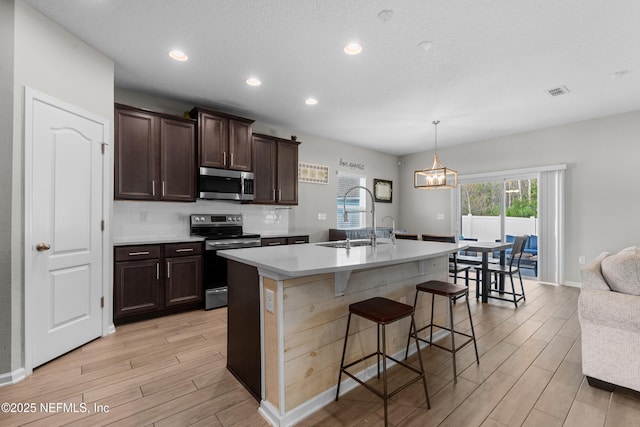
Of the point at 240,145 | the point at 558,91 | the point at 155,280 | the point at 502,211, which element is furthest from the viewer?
the point at 502,211

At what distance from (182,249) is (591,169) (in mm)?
6235

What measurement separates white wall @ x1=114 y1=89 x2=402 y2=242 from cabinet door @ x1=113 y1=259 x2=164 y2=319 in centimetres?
66

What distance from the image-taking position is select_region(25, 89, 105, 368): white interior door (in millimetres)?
2287

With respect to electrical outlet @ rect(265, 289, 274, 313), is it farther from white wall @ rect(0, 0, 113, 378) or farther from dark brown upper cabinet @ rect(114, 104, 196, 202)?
dark brown upper cabinet @ rect(114, 104, 196, 202)

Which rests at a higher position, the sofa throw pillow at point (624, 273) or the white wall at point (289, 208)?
the white wall at point (289, 208)

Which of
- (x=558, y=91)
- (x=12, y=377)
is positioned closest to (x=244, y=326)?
(x=12, y=377)

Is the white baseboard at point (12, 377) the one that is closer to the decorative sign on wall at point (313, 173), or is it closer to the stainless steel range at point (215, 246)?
the stainless steel range at point (215, 246)

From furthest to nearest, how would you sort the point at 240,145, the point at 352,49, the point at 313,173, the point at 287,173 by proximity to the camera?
1. the point at 313,173
2. the point at 287,173
3. the point at 240,145
4. the point at 352,49

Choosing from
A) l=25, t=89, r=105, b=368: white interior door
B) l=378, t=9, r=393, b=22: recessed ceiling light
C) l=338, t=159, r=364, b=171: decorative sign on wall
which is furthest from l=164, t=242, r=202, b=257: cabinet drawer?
l=338, t=159, r=364, b=171: decorative sign on wall

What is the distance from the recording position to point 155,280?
10.9ft

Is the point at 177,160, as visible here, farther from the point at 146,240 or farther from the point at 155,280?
the point at 155,280

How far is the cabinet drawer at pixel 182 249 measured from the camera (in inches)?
134

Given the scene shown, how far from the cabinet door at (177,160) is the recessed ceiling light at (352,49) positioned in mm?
2200

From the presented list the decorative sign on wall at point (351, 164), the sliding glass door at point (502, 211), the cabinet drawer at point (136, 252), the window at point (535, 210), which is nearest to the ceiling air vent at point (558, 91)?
the window at point (535, 210)
